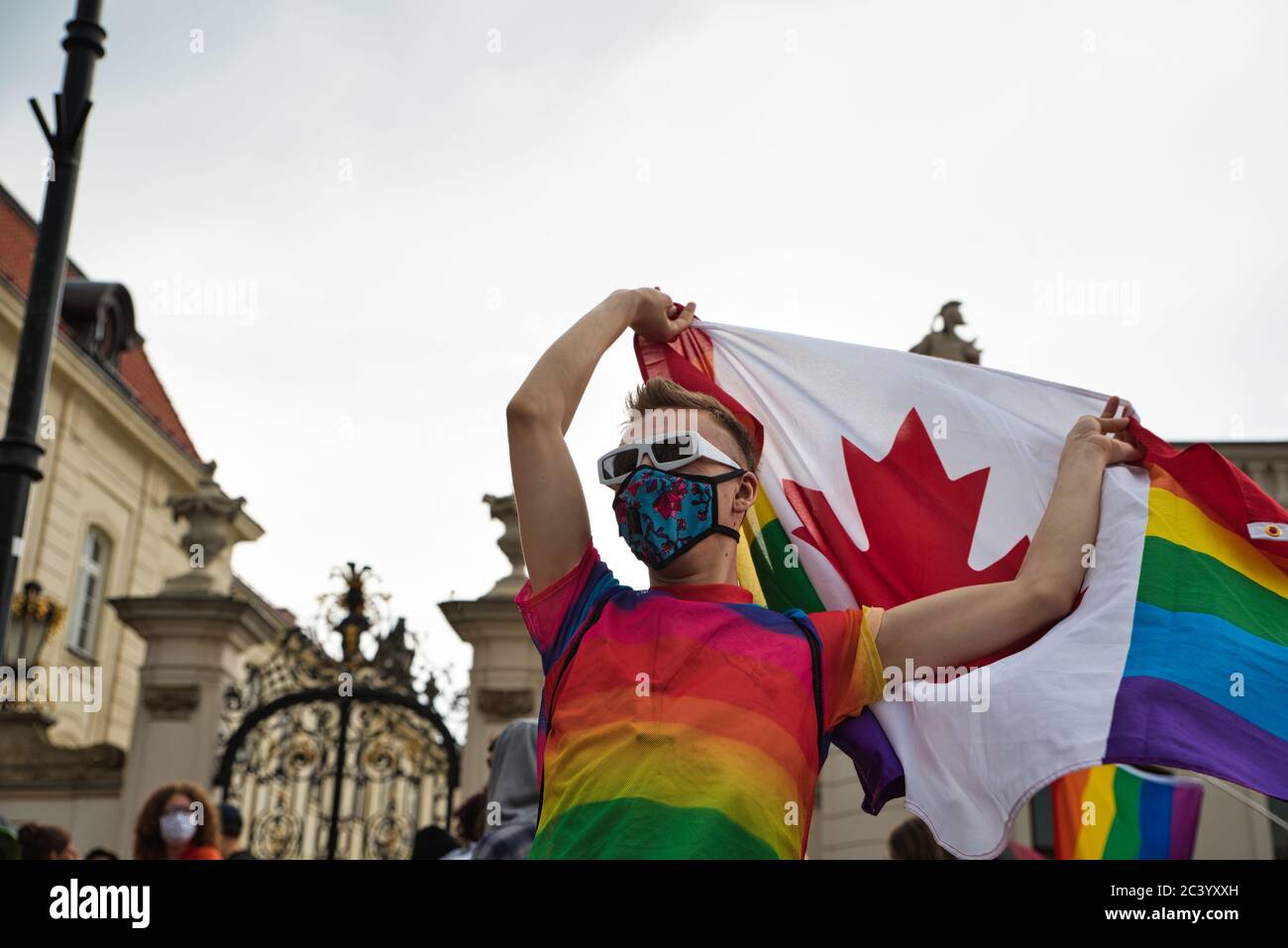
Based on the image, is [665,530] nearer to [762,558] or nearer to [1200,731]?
[762,558]

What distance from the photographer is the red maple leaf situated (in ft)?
12.0

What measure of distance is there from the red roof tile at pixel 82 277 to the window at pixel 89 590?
2.91 meters

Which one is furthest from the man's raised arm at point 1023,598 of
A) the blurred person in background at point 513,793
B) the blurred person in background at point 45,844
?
the blurred person in background at point 45,844

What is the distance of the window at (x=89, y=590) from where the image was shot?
25.1 m

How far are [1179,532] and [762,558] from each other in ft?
3.39

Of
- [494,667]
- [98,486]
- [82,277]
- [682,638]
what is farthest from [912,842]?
[82,277]

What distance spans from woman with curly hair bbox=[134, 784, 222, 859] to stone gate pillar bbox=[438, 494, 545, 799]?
639 centimetres

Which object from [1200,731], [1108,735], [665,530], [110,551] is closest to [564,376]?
[665,530]

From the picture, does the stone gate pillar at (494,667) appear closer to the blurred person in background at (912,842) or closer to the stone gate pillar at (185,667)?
the stone gate pillar at (185,667)

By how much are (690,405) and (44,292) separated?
437cm

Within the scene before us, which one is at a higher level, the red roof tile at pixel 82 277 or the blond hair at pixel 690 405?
the red roof tile at pixel 82 277

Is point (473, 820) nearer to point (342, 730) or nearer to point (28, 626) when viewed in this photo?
point (342, 730)
